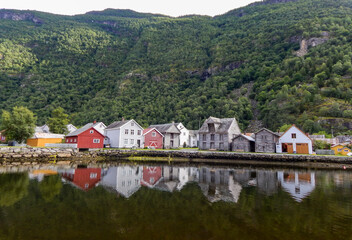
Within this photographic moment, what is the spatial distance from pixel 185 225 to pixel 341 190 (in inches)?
668

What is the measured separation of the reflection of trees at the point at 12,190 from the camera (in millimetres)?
13883

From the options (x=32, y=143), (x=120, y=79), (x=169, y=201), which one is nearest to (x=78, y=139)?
(x=32, y=143)

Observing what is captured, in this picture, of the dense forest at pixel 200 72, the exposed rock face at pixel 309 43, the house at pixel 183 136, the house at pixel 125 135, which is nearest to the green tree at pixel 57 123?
the house at pixel 125 135

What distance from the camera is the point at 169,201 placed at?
1462 cm

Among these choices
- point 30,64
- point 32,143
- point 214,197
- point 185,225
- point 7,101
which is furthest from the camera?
point 30,64

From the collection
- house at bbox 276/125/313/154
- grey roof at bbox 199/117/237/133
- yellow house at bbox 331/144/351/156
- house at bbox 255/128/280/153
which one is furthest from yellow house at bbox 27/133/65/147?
yellow house at bbox 331/144/351/156

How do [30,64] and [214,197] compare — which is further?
[30,64]

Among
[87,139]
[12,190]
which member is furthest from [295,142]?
[12,190]

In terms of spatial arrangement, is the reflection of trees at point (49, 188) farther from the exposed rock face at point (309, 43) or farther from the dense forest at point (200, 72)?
the exposed rock face at point (309, 43)

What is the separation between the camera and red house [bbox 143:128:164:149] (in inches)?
2275

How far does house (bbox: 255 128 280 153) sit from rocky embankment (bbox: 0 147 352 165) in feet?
24.6

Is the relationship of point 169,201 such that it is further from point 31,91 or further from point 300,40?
point 300,40

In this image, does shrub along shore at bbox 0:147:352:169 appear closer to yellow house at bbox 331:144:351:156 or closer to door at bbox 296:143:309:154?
door at bbox 296:143:309:154

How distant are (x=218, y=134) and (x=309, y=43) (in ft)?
352
